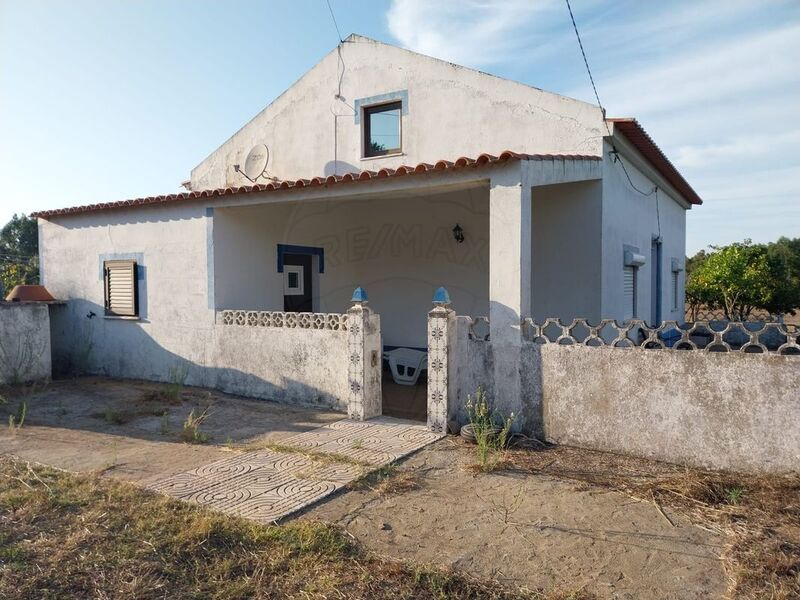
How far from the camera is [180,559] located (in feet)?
11.7

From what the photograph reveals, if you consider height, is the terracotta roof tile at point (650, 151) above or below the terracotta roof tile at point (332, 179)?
above

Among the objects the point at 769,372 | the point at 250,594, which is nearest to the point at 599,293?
→ the point at 769,372

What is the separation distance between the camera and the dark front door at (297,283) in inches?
406

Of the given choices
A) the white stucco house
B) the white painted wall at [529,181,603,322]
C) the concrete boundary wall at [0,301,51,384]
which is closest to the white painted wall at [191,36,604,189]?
the white stucco house

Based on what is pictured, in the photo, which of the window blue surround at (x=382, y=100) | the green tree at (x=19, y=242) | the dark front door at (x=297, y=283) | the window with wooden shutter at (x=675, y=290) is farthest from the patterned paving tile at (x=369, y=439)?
the green tree at (x=19, y=242)

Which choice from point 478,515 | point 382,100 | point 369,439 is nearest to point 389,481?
point 478,515

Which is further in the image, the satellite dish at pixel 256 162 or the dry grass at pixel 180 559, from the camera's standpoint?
the satellite dish at pixel 256 162

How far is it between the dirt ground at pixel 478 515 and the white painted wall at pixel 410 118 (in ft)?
16.3

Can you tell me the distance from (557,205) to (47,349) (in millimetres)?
9062

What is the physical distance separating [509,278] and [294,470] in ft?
9.66

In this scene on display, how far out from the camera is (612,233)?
8.30 meters

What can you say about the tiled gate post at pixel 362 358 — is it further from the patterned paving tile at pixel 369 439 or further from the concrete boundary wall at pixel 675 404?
the concrete boundary wall at pixel 675 404

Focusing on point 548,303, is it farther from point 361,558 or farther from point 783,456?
point 361,558

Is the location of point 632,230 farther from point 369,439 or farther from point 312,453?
point 312,453
